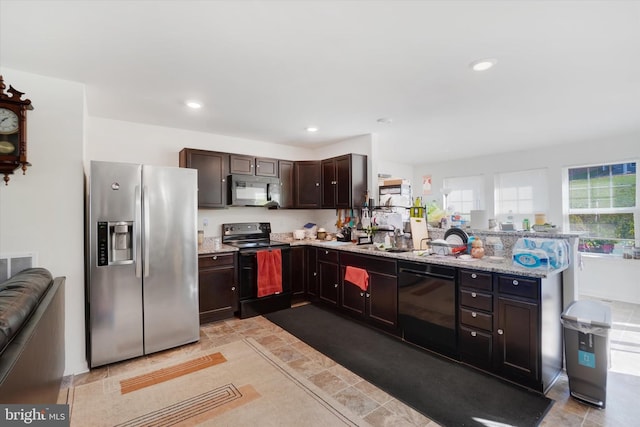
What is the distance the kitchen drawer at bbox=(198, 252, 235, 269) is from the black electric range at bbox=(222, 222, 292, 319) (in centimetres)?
12

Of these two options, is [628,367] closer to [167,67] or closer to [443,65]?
[443,65]

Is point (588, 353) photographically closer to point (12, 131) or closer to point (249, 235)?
point (249, 235)

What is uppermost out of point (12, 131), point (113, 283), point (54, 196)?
point (12, 131)

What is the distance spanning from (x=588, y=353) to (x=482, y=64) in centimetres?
232

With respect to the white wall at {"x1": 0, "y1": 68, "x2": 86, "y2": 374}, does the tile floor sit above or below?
below

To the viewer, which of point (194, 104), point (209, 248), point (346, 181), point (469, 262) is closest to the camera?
point (469, 262)

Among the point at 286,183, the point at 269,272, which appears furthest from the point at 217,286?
the point at 286,183

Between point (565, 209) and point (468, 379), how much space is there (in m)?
4.52

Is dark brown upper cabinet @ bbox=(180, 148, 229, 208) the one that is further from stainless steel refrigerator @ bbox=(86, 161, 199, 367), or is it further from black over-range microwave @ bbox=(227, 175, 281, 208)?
stainless steel refrigerator @ bbox=(86, 161, 199, 367)

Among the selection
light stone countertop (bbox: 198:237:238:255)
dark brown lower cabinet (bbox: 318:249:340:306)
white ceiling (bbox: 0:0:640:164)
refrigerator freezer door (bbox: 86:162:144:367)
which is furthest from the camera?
dark brown lower cabinet (bbox: 318:249:340:306)

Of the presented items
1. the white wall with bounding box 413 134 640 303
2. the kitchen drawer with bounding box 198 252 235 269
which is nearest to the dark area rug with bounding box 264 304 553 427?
the kitchen drawer with bounding box 198 252 235 269

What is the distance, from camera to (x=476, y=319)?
2523 millimetres

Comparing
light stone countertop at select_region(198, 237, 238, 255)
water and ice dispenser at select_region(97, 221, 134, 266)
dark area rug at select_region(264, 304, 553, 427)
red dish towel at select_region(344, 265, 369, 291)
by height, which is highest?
water and ice dispenser at select_region(97, 221, 134, 266)

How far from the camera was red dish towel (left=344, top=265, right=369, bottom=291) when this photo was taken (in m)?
3.51
